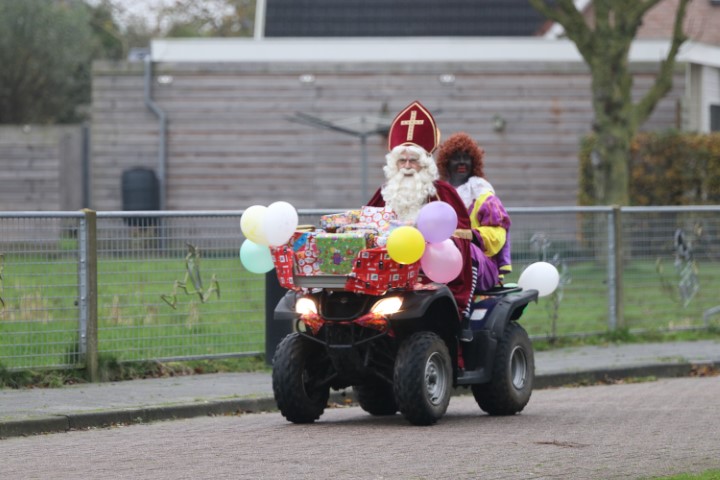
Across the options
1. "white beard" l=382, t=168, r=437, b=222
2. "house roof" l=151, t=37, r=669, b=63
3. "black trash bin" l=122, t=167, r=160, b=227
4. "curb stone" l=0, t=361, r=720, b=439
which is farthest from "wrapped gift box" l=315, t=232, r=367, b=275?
"house roof" l=151, t=37, r=669, b=63

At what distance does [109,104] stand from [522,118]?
831cm

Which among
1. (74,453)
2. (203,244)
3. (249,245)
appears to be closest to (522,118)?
(203,244)

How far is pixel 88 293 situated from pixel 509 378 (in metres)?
3.64

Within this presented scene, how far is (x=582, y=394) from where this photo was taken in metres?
12.2

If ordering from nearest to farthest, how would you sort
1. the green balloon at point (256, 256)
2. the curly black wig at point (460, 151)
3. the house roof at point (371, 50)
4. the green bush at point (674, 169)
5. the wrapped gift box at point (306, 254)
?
the wrapped gift box at point (306, 254) < the green balloon at point (256, 256) < the curly black wig at point (460, 151) < the green bush at point (674, 169) < the house roof at point (371, 50)

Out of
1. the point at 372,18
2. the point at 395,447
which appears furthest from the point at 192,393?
the point at 372,18

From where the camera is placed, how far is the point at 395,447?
8492 millimetres

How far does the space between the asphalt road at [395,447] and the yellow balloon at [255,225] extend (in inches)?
48.9

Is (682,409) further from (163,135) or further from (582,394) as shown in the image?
(163,135)

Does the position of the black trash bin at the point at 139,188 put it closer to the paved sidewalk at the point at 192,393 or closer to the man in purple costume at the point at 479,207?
the paved sidewalk at the point at 192,393

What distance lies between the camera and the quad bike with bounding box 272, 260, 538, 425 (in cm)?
938

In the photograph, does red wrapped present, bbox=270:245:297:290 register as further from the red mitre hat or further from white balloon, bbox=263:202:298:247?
the red mitre hat

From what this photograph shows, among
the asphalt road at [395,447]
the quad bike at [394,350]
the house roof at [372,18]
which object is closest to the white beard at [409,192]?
the quad bike at [394,350]

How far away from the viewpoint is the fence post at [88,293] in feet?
38.9
